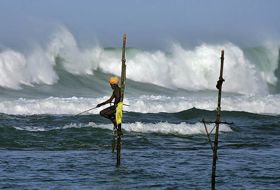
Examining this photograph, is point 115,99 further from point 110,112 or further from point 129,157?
point 129,157

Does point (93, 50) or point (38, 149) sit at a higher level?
point (93, 50)

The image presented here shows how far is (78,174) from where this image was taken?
1778cm

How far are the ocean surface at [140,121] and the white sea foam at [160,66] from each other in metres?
0.07

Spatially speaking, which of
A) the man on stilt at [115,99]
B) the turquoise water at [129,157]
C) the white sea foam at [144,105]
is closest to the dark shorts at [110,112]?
the man on stilt at [115,99]

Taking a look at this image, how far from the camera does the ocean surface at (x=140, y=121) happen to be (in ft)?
58.7

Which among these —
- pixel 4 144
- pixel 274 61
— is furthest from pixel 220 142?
pixel 274 61

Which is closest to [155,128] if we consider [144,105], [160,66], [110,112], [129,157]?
[129,157]

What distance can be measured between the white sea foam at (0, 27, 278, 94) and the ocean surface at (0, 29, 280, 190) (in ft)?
0.23

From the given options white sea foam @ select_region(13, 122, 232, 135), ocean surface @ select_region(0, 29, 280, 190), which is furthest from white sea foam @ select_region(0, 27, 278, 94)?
white sea foam @ select_region(13, 122, 232, 135)

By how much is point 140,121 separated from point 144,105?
5.87m

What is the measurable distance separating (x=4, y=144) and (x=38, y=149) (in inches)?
46.7

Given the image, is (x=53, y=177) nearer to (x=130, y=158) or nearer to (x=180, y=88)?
(x=130, y=158)

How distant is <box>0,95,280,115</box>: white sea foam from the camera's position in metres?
33.1

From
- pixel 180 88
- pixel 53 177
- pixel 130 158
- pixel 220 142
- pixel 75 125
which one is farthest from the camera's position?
pixel 180 88
